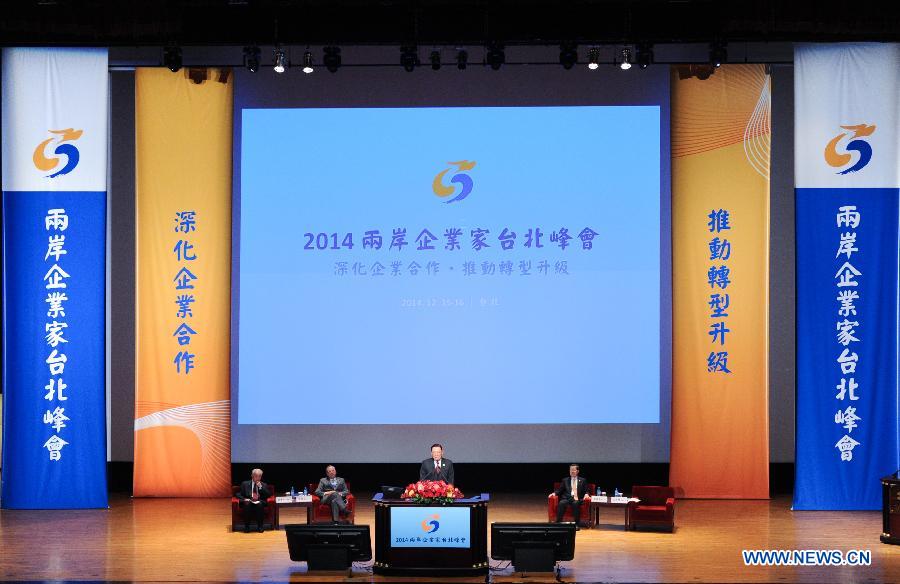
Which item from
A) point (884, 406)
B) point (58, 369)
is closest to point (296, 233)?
point (58, 369)

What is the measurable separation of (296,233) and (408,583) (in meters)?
5.44

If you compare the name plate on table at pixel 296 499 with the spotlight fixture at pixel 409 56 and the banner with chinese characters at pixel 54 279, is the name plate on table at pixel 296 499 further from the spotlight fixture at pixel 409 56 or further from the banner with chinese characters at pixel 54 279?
the spotlight fixture at pixel 409 56

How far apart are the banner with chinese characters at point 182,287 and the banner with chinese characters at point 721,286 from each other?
5.61 meters

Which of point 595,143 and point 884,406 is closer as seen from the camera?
point 884,406

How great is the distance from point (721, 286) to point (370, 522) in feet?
16.8

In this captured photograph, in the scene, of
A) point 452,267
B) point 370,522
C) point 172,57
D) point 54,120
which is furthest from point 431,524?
point 54,120

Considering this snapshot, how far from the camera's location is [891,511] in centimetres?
1054

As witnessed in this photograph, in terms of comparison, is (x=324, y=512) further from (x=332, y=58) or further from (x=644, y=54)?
(x=644, y=54)

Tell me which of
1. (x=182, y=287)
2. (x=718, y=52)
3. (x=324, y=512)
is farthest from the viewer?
(x=182, y=287)

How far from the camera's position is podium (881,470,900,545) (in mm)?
10461

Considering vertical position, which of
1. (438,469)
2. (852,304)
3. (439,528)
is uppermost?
(852,304)

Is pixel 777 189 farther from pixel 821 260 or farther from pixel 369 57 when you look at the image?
pixel 369 57

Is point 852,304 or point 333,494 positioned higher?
point 852,304

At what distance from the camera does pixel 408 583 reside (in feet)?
29.4
